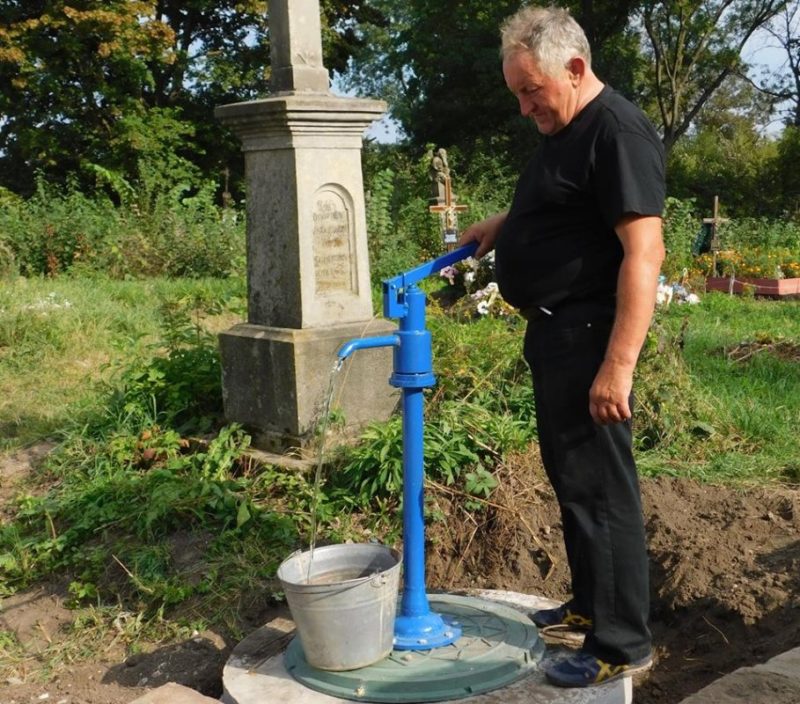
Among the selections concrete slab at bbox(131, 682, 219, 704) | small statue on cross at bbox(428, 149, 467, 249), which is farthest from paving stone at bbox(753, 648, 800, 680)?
small statue on cross at bbox(428, 149, 467, 249)

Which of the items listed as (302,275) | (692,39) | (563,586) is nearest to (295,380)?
(302,275)

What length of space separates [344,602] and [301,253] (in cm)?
226

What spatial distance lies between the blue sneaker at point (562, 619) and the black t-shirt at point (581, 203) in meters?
1.01

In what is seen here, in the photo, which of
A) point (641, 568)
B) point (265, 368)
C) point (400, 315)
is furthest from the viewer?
point (265, 368)

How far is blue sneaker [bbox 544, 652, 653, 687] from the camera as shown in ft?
9.34

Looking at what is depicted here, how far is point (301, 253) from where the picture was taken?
4.71 meters

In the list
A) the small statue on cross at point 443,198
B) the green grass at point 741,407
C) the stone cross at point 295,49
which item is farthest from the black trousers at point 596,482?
the small statue on cross at point 443,198

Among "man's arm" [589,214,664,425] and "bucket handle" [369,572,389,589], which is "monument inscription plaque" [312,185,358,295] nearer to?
"bucket handle" [369,572,389,589]

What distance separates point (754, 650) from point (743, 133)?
36983 mm

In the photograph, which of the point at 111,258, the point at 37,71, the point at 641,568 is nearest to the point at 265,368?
the point at 641,568

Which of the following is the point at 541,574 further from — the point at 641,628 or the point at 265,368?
the point at 265,368

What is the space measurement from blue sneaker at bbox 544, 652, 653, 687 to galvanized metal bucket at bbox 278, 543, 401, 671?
527mm

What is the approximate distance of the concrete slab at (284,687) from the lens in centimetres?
286

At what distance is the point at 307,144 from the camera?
4660 mm
